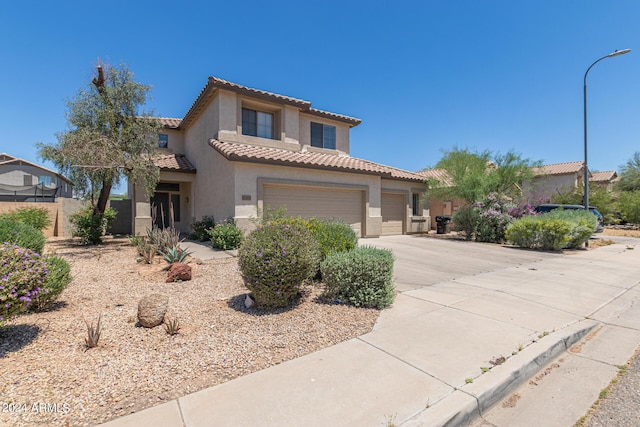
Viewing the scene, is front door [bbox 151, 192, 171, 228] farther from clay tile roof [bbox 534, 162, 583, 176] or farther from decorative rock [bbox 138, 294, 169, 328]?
clay tile roof [bbox 534, 162, 583, 176]

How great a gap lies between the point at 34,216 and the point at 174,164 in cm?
720

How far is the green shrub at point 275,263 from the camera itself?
4.76 m

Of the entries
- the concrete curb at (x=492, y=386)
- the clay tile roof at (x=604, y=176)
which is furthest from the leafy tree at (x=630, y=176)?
the concrete curb at (x=492, y=386)

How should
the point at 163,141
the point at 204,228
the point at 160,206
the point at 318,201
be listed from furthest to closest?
the point at 163,141 < the point at 160,206 < the point at 318,201 < the point at 204,228

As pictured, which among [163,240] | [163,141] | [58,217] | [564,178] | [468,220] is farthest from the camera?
[564,178]

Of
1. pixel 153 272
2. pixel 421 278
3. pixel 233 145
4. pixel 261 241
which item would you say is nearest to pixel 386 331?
pixel 261 241

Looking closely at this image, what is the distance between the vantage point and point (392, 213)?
1789cm

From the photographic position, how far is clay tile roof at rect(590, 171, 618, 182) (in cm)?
3731

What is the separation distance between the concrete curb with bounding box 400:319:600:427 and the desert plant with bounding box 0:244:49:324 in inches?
176

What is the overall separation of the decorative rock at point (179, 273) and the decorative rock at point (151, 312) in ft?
8.05

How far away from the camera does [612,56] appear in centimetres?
1377

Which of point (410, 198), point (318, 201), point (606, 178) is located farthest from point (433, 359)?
point (606, 178)

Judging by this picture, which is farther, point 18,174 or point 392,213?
point 18,174

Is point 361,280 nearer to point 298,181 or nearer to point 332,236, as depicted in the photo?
point 332,236
